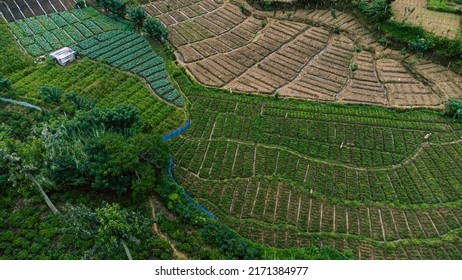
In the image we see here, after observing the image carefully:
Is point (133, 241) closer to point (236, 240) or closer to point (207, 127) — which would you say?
point (236, 240)

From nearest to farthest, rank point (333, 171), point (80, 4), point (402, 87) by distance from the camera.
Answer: point (333, 171)
point (402, 87)
point (80, 4)

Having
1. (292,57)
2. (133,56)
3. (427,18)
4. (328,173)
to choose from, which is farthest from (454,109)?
(133,56)

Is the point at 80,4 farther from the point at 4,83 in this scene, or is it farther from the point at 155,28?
the point at 4,83

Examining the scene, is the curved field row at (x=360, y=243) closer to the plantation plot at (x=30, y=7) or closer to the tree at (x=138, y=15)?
the tree at (x=138, y=15)

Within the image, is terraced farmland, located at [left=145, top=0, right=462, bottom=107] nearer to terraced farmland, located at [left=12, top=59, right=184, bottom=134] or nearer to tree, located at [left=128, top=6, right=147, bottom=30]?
tree, located at [left=128, top=6, right=147, bottom=30]

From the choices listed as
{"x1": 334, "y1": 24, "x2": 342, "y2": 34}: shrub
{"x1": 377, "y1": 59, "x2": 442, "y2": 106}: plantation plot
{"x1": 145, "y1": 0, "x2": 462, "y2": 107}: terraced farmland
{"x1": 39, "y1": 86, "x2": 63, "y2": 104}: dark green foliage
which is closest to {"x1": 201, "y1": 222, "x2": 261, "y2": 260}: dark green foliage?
{"x1": 145, "y1": 0, "x2": 462, "y2": 107}: terraced farmland

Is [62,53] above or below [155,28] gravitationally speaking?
below
